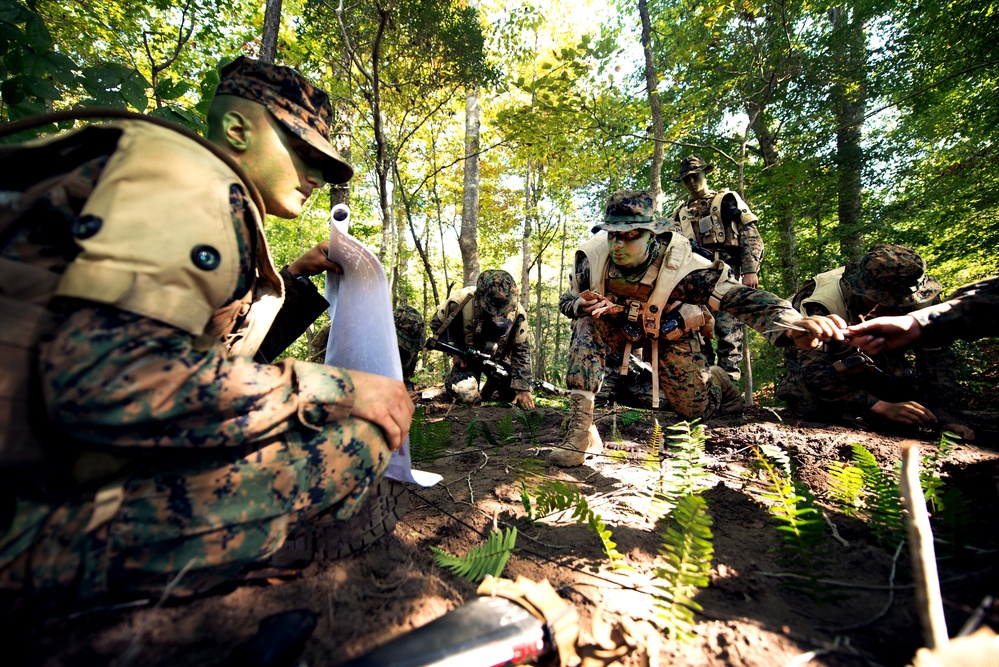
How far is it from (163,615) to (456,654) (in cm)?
84

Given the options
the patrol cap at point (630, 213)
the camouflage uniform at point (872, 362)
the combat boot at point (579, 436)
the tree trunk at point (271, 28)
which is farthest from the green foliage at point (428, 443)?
the camouflage uniform at point (872, 362)

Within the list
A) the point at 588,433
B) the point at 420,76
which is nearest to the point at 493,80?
the point at 420,76

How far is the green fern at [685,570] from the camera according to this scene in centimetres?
131

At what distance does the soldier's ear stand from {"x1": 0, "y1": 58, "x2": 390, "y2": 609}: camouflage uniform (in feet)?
1.47

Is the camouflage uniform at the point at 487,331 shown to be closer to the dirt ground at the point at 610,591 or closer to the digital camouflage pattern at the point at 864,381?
the digital camouflage pattern at the point at 864,381

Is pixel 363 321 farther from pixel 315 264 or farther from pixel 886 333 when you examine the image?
pixel 886 333

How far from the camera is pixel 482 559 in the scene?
5.39ft

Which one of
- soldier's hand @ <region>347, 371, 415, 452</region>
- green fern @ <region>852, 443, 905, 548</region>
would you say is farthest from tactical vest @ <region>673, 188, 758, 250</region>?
soldier's hand @ <region>347, 371, 415, 452</region>

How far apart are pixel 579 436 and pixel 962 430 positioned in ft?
10.3

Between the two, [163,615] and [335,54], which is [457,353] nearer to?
[335,54]

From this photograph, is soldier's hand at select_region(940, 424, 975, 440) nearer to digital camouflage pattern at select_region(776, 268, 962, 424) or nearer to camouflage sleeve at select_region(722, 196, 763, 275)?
digital camouflage pattern at select_region(776, 268, 962, 424)

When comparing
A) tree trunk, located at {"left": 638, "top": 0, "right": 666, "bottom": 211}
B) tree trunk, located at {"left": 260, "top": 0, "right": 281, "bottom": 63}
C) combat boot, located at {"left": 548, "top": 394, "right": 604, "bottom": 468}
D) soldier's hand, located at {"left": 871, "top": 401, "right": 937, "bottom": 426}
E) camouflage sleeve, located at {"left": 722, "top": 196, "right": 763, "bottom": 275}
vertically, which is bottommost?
combat boot, located at {"left": 548, "top": 394, "right": 604, "bottom": 468}

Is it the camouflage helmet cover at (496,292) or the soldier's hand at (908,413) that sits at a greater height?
the camouflage helmet cover at (496,292)

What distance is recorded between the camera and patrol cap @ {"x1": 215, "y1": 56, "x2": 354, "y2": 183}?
1618mm
